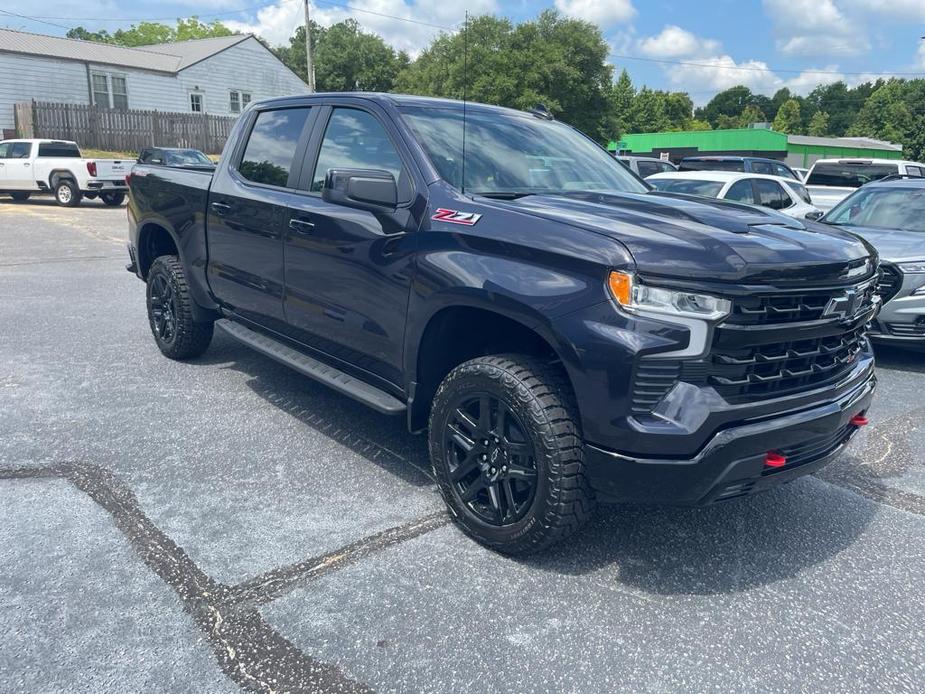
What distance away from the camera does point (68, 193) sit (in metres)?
19.5

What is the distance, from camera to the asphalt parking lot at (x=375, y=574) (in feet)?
8.06

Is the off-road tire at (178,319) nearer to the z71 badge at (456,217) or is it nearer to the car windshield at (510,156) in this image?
the car windshield at (510,156)

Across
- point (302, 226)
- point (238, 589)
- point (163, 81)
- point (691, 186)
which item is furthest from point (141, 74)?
point (238, 589)

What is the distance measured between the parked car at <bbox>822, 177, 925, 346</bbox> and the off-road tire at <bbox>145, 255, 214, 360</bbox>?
4873mm

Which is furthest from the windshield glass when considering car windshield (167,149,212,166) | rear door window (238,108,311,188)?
car windshield (167,149,212,166)

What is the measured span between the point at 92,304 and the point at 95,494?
501cm

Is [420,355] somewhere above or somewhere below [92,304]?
above

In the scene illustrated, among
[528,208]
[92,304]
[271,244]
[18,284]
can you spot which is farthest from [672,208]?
[18,284]

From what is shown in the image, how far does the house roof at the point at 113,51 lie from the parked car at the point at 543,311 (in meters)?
33.0

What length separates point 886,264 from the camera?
19.9 ft

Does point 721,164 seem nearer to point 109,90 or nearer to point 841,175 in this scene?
point 841,175

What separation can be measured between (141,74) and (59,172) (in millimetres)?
17220

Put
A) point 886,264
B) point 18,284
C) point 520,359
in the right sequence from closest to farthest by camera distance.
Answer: point 520,359 < point 886,264 < point 18,284

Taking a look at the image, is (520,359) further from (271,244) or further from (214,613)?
(271,244)
